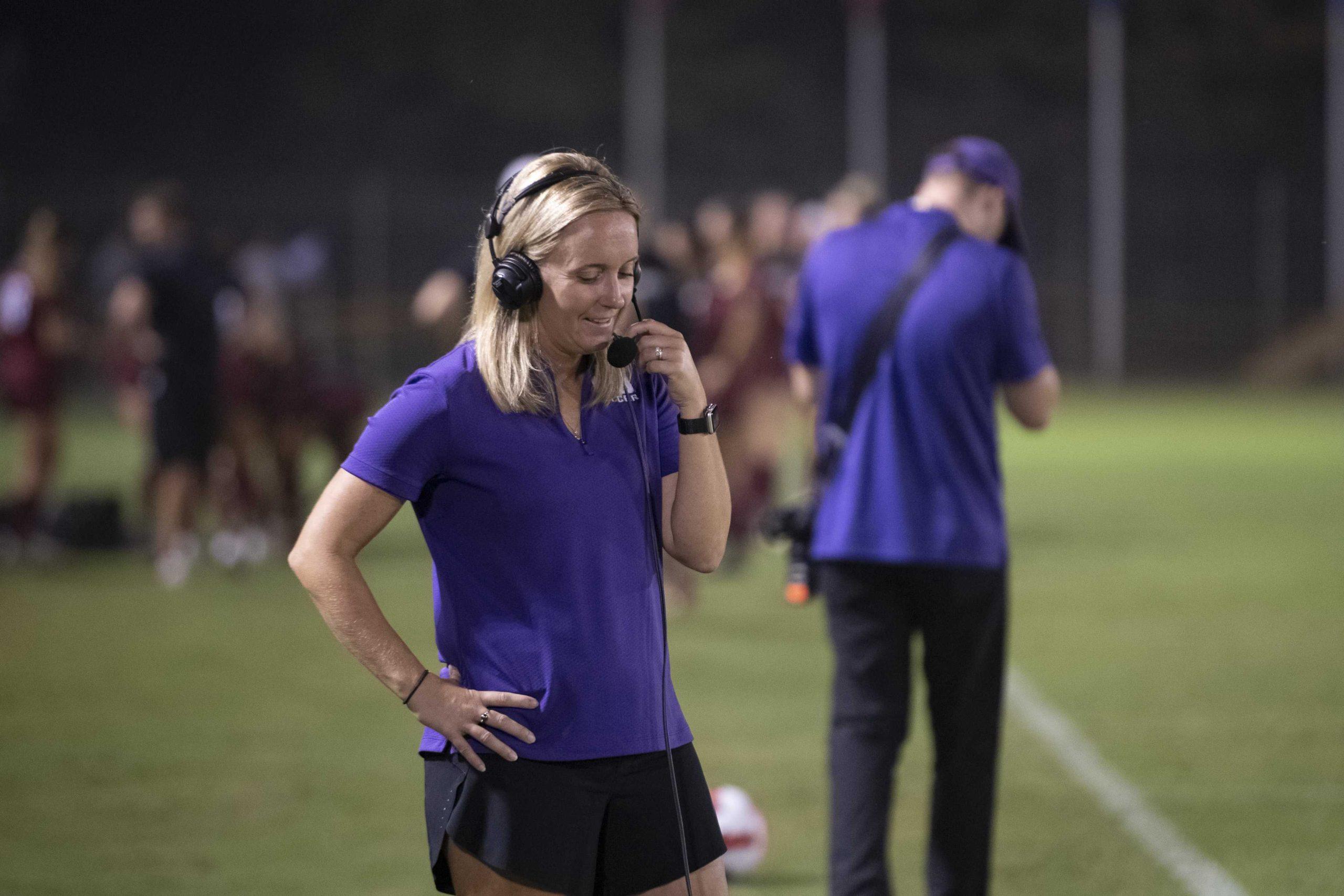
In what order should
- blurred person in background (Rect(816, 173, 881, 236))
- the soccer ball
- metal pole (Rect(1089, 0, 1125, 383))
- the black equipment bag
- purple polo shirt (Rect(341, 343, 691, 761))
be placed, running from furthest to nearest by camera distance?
metal pole (Rect(1089, 0, 1125, 383)), the black equipment bag, blurred person in background (Rect(816, 173, 881, 236)), the soccer ball, purple polo shirt (Rect(341, 343, 691, 761))

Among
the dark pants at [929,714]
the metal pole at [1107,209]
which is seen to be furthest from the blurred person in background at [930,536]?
the metal pole at [1107,209]

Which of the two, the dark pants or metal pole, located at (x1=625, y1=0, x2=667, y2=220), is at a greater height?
metal pole, located at (x1=625, y1=0, x2=667, y2=220)

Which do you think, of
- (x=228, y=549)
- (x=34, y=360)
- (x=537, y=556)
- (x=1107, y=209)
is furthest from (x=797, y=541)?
(x=1107, y=209)

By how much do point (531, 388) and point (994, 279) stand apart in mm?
2011

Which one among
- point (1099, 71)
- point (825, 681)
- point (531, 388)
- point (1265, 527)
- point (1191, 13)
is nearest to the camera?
point (531, 388)

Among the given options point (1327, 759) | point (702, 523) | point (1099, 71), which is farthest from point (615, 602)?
point (1099, 71)

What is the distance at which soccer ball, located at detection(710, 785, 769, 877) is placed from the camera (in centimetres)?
537

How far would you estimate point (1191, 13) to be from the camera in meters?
42.5

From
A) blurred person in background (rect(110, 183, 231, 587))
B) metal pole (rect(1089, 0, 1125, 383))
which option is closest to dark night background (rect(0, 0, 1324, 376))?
metal pole (rect(1089, 0, 1125, 383))

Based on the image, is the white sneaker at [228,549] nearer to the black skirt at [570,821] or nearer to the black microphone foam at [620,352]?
the black skirt at [570,821]

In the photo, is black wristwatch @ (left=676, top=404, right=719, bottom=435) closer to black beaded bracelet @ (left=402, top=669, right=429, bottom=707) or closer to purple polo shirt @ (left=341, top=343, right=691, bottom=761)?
purple polo shirt @ (left=341, top=343, right=691, bottom=761)

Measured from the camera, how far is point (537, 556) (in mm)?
2844

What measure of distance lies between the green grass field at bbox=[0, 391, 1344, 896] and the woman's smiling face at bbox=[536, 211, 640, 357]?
2.90m

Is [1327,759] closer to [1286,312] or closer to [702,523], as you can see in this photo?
[702,523]
